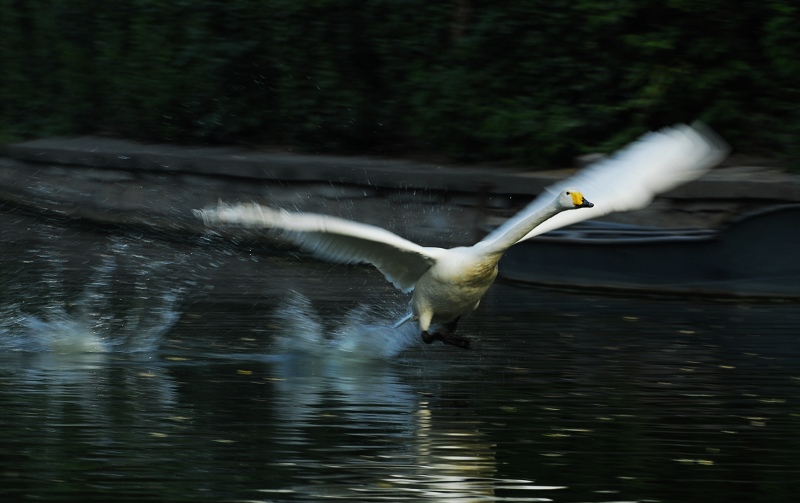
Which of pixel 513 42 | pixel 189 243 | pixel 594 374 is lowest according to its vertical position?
pixel 189 243

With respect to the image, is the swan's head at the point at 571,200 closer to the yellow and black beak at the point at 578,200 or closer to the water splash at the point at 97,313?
the yellow and black beak at the point at 578,200

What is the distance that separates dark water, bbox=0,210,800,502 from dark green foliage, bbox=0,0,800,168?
301 cm

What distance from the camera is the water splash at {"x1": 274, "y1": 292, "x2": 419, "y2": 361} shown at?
961cm

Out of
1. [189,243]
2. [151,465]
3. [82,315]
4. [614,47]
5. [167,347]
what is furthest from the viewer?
[189,243]

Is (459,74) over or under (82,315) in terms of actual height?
over

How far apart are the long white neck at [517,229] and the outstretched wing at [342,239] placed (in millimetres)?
393

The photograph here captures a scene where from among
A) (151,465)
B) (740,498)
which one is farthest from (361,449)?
(740,498)

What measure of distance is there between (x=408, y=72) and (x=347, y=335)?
6715 millimetres

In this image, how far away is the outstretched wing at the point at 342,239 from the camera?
8047mm

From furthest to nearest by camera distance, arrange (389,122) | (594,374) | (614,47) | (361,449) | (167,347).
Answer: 1. (389,122)
2. (614,47)
3. (167,347)
4. (594,374)
5. (361,449)

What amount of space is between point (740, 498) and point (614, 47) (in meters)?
9.67

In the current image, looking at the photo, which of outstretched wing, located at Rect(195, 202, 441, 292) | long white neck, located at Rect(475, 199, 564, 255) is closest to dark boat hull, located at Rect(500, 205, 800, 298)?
outstretched wing, located at Rect(195, 202, 441, 292)

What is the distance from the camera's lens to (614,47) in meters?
14.8

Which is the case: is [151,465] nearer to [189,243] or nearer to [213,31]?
[189,243]
